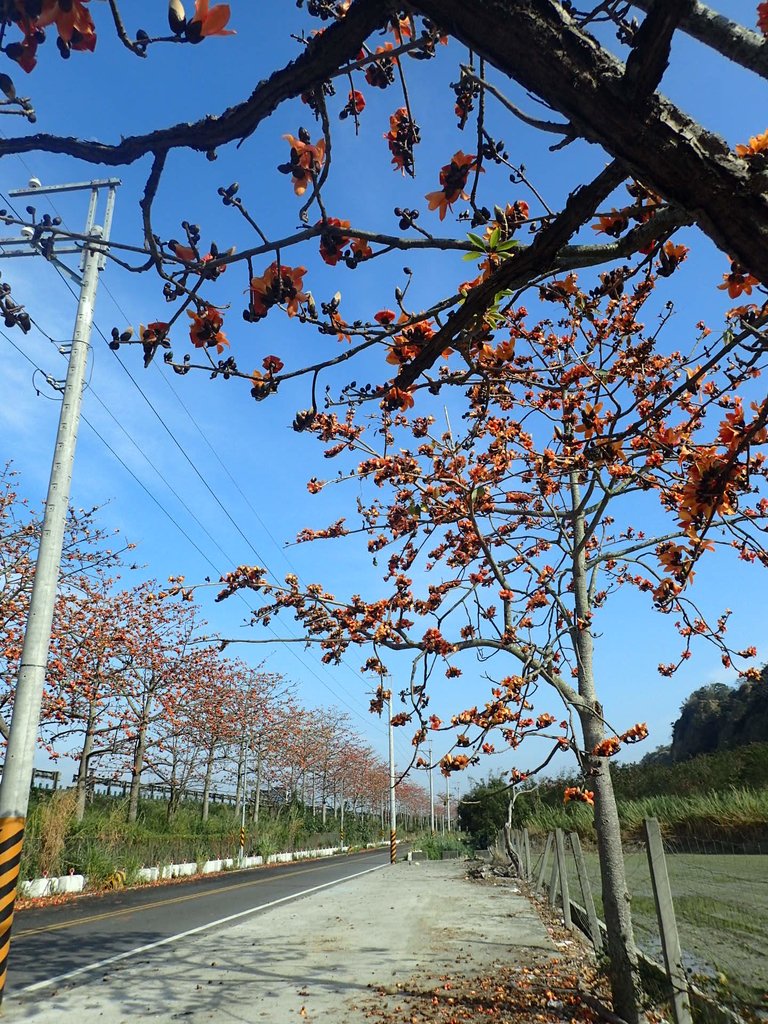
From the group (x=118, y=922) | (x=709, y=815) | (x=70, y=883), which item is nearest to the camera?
(x=709, y=815)

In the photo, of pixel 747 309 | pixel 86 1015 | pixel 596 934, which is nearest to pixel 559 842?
pixel 596 934

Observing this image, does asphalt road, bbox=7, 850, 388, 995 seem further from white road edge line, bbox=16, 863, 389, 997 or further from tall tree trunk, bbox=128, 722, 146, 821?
tall tree trunk, bbox=128, 722, 146, 821

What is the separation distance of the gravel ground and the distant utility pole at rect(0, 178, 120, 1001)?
958 millimetres

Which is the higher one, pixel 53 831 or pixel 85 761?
pixel 85 761

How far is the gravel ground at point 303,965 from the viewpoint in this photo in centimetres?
500

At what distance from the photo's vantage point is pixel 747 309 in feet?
11.9

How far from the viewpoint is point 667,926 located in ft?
12.8

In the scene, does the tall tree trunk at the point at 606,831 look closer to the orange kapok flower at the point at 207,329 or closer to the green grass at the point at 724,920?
the green grass at the point at 724,920

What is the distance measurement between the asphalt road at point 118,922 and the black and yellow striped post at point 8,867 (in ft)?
2.61

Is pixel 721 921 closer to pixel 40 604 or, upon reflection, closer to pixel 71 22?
pixel 71 22

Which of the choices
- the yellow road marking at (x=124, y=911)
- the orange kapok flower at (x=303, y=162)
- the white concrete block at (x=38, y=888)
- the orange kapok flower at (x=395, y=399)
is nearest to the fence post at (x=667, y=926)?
the orange kapok flower at (x=395, y=399)

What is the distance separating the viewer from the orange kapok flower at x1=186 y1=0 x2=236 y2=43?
4.71 ft

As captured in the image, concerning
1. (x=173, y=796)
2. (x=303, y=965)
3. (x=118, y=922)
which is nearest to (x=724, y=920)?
(x=303, y=965)

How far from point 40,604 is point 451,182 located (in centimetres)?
580
